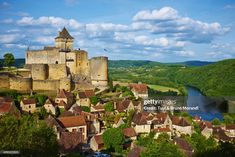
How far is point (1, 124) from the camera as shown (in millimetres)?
18109

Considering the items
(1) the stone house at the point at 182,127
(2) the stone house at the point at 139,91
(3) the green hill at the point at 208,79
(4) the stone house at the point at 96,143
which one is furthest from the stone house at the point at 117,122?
(3) the green hill at the point at 208,79

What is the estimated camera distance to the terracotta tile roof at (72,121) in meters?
35.8

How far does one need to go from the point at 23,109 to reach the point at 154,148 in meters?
18.5

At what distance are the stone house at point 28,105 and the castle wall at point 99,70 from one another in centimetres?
1187

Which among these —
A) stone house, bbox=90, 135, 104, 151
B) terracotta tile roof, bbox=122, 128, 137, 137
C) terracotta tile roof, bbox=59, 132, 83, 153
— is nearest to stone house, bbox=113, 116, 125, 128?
terracotta tile roof, bbox=122, 128, 137, 137

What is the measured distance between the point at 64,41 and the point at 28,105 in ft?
46.6

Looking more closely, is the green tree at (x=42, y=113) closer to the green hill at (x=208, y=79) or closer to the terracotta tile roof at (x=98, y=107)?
the terracotta tile roof at (x=98, y=107)

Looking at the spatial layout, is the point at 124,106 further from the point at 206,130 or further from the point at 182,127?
the point at 206,130

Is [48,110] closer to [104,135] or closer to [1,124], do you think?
[104,135]

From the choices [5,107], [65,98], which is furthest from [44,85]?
[5,107]

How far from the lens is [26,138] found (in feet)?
59.1

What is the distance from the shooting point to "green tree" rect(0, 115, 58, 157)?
17391 mm

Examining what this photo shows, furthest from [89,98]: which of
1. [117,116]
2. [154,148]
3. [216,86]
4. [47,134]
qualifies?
[216,86]

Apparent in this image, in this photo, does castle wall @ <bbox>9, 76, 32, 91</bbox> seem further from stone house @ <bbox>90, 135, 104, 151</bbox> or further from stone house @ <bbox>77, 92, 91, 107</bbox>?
stone house @ <bbox>90, 135, 104, 151</bbox>
